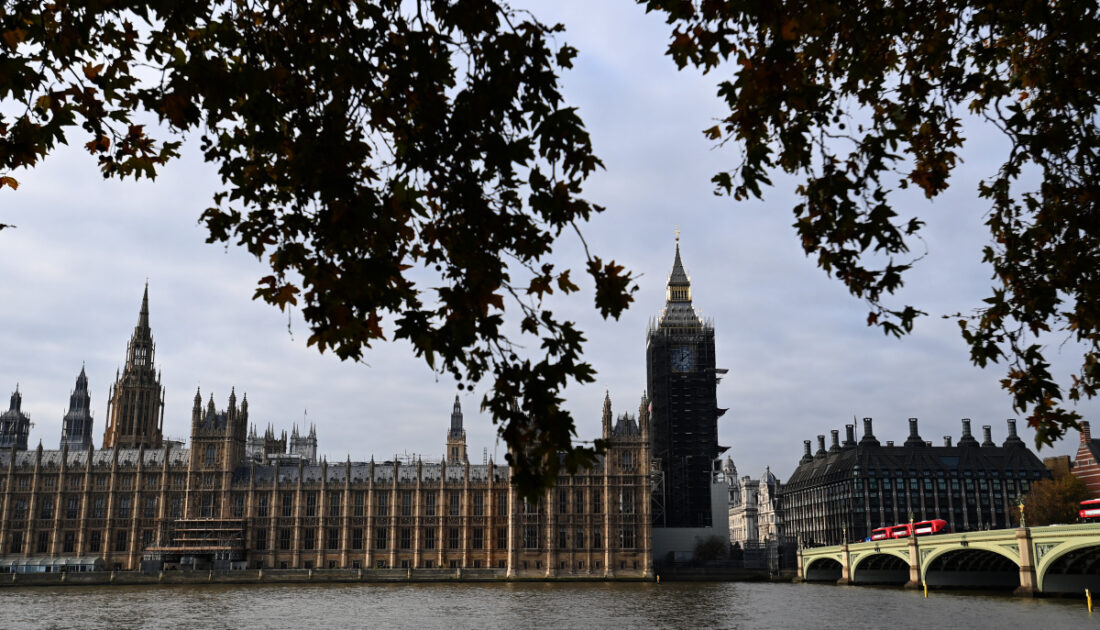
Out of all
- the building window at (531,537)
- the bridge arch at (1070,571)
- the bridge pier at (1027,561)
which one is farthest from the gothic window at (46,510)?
the bridge arch at (1070,571)

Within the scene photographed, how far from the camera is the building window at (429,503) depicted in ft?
350

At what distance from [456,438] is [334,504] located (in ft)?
222

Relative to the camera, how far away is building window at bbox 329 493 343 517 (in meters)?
107

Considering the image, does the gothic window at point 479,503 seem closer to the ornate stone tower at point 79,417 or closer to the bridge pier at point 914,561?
the bridge pier at point 914,561

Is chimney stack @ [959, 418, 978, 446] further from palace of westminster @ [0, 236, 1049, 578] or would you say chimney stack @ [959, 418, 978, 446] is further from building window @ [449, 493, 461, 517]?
building window @ [449, 493, 461, 517]

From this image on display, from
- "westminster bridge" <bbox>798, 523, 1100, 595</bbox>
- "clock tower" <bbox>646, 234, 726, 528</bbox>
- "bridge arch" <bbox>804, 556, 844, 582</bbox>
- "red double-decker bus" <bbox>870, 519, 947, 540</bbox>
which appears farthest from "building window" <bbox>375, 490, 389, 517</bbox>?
"red double-decker bus" <bbox>870, 519, 947, 540</bbox>

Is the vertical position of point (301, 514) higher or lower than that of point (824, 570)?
higher

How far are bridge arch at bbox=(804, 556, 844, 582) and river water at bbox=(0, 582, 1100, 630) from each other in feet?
70.5

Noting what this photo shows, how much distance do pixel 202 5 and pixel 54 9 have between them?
1.93 meters

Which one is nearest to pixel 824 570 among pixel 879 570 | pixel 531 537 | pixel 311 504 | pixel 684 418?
pixel 879 570

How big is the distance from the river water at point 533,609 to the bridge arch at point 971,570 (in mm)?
4234

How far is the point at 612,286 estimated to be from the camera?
253 inches

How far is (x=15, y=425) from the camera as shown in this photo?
147250 mm

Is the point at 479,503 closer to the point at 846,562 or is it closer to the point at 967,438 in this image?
the point at 846,562
